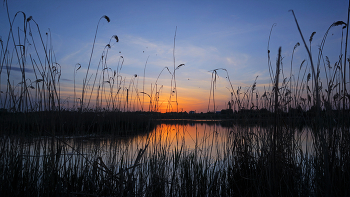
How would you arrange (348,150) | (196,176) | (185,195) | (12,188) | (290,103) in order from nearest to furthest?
(12,188) → (348,150) → (185,195) → (196,176) → (290,103)

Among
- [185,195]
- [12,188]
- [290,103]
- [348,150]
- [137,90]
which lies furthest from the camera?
[137,90]

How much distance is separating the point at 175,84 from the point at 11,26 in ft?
6.27

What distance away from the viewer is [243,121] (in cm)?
284

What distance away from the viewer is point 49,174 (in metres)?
1.82

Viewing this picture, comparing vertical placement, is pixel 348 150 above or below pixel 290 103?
below

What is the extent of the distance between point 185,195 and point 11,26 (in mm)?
2520

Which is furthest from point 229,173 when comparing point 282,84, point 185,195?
point 282,84

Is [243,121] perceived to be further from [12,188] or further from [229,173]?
[12,188]

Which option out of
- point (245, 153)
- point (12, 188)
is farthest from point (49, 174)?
point (245, 153)

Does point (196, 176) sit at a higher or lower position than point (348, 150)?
lower

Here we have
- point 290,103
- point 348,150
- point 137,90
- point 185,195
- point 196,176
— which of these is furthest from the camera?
point 137,90

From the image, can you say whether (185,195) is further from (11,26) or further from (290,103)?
(11,26)

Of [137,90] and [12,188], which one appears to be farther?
Answer: [137,90]

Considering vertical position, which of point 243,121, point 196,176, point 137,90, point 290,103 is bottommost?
point 196,176
